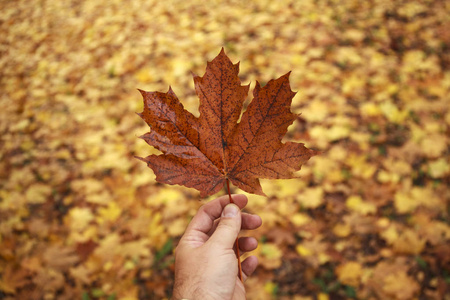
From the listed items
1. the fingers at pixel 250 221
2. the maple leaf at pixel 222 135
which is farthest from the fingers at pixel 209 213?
the maple leaf at pixel 222 135

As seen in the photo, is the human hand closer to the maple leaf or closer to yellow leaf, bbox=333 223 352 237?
the maple leaf

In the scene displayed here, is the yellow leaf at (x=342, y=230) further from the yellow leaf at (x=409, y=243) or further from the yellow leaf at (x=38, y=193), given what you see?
the yellow leaf at (x=38, y=193)

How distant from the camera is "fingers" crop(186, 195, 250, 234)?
148 centimetres

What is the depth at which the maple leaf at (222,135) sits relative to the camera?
0.99m

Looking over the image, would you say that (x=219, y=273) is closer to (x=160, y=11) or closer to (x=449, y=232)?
(x=449, y=232)

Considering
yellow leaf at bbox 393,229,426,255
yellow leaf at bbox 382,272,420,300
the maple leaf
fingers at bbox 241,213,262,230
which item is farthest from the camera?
yellow leaf at bbox 393,229,426,255

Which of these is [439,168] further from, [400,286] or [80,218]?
[80,218]

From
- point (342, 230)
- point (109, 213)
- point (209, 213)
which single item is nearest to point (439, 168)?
point (342, 230)

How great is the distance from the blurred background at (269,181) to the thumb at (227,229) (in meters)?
0.98

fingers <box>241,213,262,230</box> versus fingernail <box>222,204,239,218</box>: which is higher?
fingernail <box>222,204,239,218</box>

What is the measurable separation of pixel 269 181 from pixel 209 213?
3.07 feet

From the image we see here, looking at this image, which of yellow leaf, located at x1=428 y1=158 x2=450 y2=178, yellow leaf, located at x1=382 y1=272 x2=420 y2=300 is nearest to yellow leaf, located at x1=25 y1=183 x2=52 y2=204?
yellow leaf, located at x1=382 y1=272 x2=420 y2=300

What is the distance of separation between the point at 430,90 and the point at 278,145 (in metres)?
2.38

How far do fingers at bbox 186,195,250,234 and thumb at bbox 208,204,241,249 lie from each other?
9.4 inches
